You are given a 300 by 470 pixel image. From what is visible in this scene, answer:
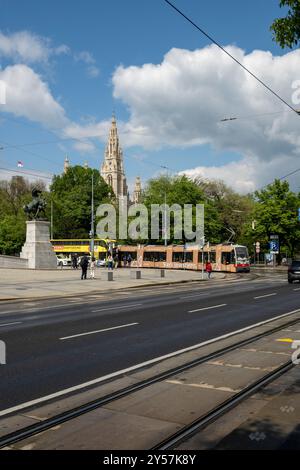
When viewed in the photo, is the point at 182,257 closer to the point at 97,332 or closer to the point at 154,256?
the point at 154,256

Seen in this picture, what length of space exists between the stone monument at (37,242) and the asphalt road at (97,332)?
23.3m

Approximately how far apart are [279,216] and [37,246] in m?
37.5

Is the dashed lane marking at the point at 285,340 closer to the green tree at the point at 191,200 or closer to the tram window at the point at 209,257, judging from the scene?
the tram window at the point at 209,257

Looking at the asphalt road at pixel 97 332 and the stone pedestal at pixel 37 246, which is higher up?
the stone pedestal at pixel 37 246

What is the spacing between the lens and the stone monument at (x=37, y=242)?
43.3 m

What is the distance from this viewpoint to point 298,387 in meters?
7.26

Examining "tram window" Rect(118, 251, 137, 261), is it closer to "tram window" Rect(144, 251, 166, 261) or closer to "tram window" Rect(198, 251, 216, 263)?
"tram window" Rect(144, 251, 166, 261)

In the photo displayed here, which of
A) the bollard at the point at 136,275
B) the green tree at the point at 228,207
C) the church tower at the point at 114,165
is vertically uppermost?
the church tower at the point at 114,165

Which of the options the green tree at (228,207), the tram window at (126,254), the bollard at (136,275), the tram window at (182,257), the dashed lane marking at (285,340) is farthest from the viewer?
the green tree at (228,207)

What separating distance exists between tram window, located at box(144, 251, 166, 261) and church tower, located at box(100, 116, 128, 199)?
366ft

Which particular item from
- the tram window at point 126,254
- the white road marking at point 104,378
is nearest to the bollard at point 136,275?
the tram window at point 126,254

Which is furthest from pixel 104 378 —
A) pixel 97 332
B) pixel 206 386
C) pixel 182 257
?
pixel 182 257
